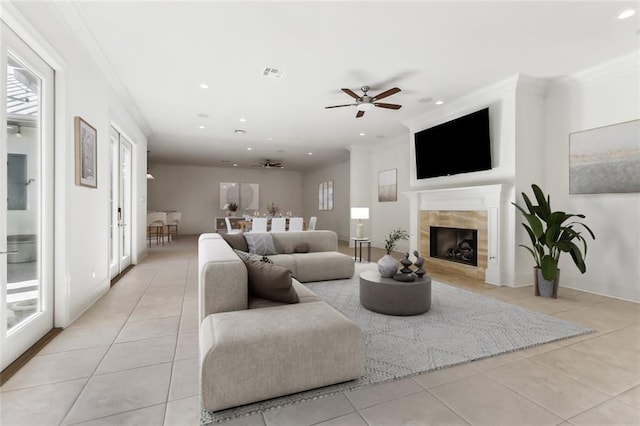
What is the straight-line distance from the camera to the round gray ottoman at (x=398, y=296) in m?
3.16

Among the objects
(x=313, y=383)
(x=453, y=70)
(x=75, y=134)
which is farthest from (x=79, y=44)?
(x=453, y=70)

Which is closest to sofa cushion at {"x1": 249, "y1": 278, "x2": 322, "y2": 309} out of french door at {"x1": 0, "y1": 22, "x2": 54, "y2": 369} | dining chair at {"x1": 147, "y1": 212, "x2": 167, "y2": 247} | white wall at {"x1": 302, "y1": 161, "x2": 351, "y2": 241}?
french door at {"x1": 0, "y1": 22, "x2": 54, "y2": 369}

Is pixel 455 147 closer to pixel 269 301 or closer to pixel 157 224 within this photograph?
pixel 269 301

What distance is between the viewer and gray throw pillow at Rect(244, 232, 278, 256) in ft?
15.4

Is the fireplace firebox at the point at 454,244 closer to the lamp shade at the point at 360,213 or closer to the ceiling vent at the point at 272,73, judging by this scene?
the lamp shade at the point at 360,213

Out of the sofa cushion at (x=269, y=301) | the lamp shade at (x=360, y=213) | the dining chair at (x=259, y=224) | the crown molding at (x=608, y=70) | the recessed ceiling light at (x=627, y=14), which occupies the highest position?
the recessed ceiling light at (x=627, y=14)

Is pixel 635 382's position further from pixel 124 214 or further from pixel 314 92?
pixel 124 214

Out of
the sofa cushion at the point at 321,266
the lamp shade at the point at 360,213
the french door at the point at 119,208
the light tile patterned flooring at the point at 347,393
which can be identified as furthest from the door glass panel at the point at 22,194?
the lamp shade at the point at 360,213

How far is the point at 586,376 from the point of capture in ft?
6.85

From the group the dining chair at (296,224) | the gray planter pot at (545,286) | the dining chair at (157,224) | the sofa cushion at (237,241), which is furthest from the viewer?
the dining chair at (157,224)

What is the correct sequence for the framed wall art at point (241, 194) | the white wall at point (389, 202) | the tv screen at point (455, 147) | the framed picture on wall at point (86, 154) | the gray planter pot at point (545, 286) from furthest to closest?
the framed wall art at point (241, 194)
the white wall at point (389, 202)
the tv screen at point (455, 147)
the gray planter pot at point (545, 286)
the framed picture on wall at point (86, 154)

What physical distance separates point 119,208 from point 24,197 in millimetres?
2956

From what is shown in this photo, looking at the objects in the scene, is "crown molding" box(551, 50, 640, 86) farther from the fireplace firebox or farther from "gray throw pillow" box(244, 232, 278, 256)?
"gray throw pillow" box(244, 232, 278, 256)

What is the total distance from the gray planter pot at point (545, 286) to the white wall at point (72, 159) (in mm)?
5335
